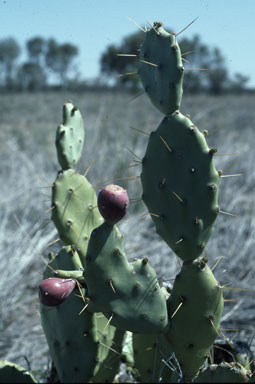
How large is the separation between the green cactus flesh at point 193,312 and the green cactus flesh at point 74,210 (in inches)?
16.9

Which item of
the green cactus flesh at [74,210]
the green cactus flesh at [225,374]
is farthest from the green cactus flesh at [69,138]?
the green cactus flesh at [225,374]

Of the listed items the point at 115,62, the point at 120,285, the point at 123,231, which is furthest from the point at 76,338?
the point at 115,62

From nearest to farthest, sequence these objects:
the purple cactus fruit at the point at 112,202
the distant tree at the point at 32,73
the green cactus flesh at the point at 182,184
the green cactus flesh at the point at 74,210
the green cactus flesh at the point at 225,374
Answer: the purple cactus fruit at the point at 112,202 < the green cactus flesh at the point at 225,374 < the green cactus flesh at the point at 182,184 < the green cactus flesh at the point at 74,210 < the distant tree at the point at 32,73

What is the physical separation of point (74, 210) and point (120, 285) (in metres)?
0.52

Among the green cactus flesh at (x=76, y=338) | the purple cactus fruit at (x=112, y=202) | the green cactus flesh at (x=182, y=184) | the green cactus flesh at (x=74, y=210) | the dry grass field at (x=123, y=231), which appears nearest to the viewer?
the purple cactus fruit at (x=112, y=202)

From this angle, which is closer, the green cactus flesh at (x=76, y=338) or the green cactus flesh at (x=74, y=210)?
the green cactus flesh at (x=76, y=338)

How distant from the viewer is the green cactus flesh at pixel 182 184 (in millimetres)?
1433

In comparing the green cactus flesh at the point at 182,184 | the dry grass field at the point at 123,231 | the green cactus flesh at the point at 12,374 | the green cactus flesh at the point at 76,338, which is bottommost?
the dry grass field at the point at 123,231

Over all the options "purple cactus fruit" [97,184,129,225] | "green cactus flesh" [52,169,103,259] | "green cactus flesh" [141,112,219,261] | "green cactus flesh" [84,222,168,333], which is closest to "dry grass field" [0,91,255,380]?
"green cactus flesh" [52,169,103,259]

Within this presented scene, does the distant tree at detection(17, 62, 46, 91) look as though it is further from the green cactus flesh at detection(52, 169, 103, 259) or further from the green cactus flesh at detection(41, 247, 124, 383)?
the green cactus flesh at detection(41, 247, 124, 383)

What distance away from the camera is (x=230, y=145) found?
566 centimetres

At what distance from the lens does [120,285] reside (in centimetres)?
132

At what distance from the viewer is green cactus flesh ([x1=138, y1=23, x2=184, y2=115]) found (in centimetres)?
144

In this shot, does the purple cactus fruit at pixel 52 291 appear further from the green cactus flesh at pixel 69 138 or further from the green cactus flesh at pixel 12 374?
the green cactus flesh at pixel 69 138
